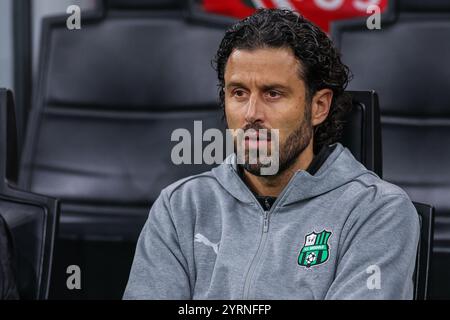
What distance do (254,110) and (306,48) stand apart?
0.48 feet

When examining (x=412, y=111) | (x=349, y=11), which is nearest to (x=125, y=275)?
(x=412, y=111)

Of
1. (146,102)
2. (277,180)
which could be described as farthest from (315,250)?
(146,102)

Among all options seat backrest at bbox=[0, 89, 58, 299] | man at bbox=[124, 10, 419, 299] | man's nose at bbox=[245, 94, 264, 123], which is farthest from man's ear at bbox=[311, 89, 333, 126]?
seat backrest at bbox=[0, 89, 58, 299]

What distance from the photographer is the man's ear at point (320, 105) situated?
158 centimetres

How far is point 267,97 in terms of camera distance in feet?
4.93

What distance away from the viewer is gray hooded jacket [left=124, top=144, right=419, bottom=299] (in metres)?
1.37

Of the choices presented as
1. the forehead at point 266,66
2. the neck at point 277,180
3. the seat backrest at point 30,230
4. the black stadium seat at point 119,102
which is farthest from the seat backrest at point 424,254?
the black stadium seat at point 119,102

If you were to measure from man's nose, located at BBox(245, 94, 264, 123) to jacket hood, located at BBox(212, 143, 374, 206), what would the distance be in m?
0.12

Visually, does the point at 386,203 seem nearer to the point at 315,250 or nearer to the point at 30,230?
the point at 315,250

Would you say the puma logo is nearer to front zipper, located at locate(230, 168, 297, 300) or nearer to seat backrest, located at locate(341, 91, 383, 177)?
front zipper, located at locate(230, 168, 297, 300)

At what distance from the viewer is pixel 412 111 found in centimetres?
233

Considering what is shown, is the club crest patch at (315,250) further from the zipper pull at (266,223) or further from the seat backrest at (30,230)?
the seat backrest at (30,230)

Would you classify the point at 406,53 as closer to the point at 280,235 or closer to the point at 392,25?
the point at 392,25

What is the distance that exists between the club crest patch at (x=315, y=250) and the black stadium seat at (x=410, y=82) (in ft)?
2.89
